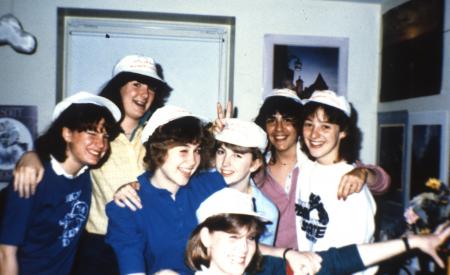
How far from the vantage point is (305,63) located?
3.40m

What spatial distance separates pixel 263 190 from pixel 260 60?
134cm

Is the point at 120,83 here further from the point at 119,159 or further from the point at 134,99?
the point at 119,159

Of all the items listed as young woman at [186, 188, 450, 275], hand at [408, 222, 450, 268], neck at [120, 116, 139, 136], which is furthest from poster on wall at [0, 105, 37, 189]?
A: hand at [408, 222, 450, 268]

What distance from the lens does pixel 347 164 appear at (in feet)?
7.11

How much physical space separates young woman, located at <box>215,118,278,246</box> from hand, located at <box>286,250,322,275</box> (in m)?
0.33

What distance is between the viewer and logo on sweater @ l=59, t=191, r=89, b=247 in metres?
1.93

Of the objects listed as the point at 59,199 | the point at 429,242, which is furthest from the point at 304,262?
the point at 59,199

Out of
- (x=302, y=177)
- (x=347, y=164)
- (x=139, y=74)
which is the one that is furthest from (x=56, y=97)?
(x=347, y=164)

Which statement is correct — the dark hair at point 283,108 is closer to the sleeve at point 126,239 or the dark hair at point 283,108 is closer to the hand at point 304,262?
the hand at point 304,262

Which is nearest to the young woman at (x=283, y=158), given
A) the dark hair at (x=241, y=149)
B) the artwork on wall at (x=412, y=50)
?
the dark hair at (x=241, y=149)

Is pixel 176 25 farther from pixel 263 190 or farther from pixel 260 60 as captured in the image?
pixel 263 190

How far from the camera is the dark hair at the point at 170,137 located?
70.4 inches

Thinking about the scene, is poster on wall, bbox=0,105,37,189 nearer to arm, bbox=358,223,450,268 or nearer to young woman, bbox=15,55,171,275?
young woman, bbox=15,55,171,275

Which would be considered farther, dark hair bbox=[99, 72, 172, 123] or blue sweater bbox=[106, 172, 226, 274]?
dark hair bbox=[99, 72, 172, 123]
